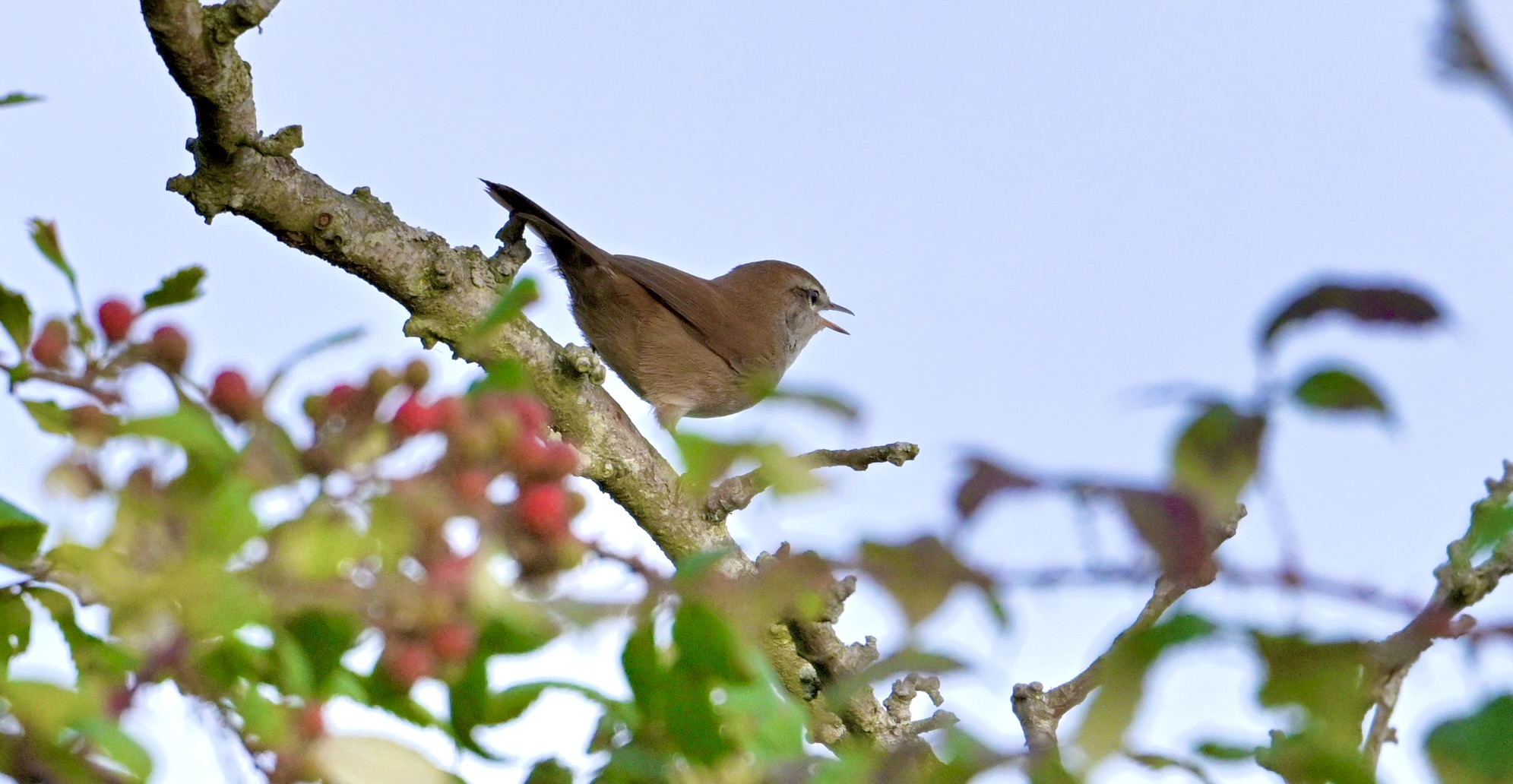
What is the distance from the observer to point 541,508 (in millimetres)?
1179

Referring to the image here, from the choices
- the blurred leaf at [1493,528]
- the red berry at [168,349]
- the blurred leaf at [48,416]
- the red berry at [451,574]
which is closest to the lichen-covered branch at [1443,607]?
the blurred leaf at [1493,528]

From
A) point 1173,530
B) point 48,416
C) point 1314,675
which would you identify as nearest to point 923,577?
point 1173,530

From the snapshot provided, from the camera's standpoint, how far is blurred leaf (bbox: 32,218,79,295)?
1.28m

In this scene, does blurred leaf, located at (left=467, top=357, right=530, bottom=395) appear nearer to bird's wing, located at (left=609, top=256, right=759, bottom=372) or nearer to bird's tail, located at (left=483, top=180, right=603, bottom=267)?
bird's tail, located at (left=483, top=180, right=603, bottom=267)

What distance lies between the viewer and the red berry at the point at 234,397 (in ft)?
3.92

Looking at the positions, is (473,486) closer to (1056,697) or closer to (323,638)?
(323,638)

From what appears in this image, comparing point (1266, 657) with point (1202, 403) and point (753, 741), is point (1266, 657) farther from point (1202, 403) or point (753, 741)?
point (753, 741)

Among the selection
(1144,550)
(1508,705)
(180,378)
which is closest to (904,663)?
(1144,550)

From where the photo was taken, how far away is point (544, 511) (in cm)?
118

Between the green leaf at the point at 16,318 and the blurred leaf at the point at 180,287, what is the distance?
0.45 feet

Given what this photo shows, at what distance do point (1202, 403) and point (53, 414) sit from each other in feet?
3.52

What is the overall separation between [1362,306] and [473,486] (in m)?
0.71

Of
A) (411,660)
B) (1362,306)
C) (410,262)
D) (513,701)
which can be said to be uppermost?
(410,262)

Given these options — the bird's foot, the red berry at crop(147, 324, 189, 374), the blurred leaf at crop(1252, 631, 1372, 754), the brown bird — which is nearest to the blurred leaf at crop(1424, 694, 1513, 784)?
the blurred leaf at crop(1252, 631, 1372, 754)
